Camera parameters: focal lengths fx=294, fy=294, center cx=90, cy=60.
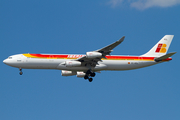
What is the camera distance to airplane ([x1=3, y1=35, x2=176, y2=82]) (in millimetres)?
48688

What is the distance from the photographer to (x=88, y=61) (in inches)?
1969

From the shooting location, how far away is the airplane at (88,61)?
48.7m

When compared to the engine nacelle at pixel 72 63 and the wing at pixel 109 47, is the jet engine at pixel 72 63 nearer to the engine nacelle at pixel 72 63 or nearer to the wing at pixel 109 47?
the engine nacelle at pixel 72 63

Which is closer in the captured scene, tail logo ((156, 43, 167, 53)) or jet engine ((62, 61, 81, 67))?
jet engine ((62, 61, 81, 67))

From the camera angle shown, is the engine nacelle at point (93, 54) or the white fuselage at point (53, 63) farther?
the white fuselage at point (53, 63)

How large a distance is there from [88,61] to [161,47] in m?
15.9

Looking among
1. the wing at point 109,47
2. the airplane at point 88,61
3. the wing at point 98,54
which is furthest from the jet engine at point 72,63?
the wing at point 109,47

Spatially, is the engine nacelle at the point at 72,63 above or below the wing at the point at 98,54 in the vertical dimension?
below

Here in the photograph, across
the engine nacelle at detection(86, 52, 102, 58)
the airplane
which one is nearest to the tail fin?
the airplane

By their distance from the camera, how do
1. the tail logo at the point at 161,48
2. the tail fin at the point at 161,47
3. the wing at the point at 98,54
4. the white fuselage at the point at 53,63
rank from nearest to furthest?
1. the wing at the point at 98,54
2. the white fuselage at the point at 53,63
3. the tail fin at the point at 161,47
4. the tail logo at the point at 161,48

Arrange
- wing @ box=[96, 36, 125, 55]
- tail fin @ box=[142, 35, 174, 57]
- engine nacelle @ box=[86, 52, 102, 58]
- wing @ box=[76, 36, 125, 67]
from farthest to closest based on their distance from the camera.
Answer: tail fin @ box=[142, 35, 174, 57] < engine nacelle @ box=[86, 52, 102, 58] < wing @ box=[76, 36, 125, 67] < wing @ box=[96, 36, 125, 55]

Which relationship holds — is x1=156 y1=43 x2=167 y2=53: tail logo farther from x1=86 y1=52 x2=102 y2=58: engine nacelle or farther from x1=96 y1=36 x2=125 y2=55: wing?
x1=86 y1=52 x2=102 y2=58: engine nacelle

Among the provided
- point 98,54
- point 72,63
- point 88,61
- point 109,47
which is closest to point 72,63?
point 72,63

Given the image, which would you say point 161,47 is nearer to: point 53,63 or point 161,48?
point 161,48
